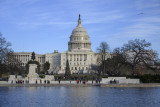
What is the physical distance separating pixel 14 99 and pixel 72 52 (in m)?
134

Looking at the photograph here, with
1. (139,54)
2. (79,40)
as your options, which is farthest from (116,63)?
(79,40)

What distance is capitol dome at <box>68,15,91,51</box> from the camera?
561ft

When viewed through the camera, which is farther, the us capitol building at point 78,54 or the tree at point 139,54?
the us capitol building at point 78,54

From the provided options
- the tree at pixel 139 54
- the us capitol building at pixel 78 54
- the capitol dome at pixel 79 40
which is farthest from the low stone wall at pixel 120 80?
the capitol dome at pixel 79 40

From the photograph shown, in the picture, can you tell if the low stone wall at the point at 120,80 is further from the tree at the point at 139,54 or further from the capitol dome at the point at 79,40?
the capitol dome at the point at 79,40

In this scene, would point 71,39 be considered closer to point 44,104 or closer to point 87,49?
point 87,49

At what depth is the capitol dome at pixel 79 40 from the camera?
171m

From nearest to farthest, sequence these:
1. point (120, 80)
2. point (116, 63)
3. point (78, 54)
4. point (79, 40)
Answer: point (120, 80)
point (116, 63)
point (78, 54)
point (79, 40)

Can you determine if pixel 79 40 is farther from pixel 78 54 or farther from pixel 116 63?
pixel 116 63

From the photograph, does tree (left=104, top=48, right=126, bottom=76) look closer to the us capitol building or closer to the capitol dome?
the us capitol building

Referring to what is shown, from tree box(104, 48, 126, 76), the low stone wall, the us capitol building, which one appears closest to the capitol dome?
the us capitol building

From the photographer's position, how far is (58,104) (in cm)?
3119

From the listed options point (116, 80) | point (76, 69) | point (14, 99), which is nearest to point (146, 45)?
point (116, 80)

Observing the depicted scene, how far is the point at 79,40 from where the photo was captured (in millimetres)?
171000
